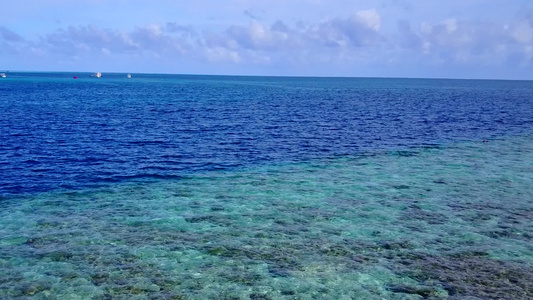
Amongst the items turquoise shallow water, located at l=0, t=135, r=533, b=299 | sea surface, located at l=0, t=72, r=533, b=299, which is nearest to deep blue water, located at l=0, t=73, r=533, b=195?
sea surface, located at l=0, t=72, r=533, b=299

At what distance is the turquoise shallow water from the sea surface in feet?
0.37

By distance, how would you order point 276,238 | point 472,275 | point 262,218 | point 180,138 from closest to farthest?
point 472,275 < point 276,238 < point 262,218 < point 180,138

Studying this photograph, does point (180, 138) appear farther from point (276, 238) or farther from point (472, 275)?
point (472, 275)

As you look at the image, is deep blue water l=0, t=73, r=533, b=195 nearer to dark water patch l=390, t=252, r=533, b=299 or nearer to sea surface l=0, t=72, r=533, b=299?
sea surface l=0, t=72, r=533, b=299

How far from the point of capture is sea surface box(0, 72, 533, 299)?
22844 millimetres

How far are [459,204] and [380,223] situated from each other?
873 centimetres

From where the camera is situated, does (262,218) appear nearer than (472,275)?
No

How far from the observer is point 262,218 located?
32.7 metres

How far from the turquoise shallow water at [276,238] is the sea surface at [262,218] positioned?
0.37ft

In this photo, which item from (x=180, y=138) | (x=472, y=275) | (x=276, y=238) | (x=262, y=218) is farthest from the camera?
(x=180, y=138)

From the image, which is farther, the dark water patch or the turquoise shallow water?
the turquoise shallow water

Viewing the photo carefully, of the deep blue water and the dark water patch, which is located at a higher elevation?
the deep blue water

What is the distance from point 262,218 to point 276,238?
4.08m

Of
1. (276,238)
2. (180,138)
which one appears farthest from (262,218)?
(180,138)
